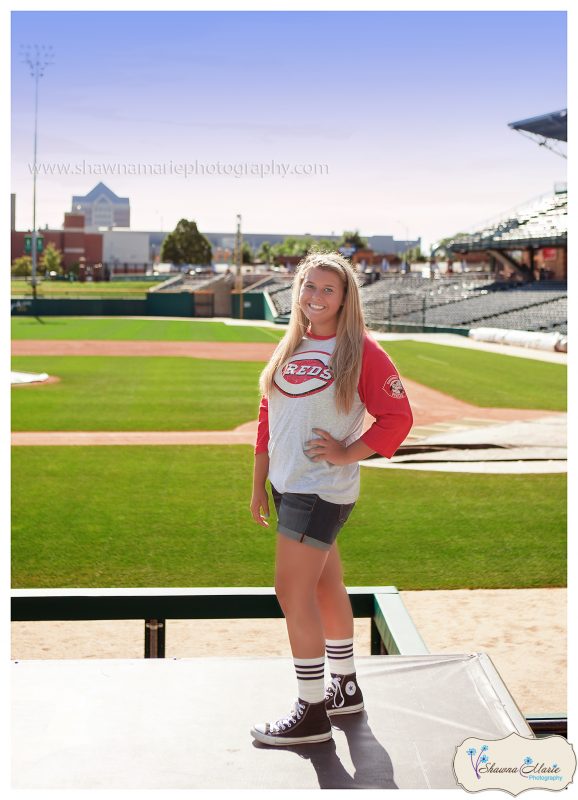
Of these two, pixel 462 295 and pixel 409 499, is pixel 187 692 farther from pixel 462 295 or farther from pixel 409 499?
pixel 462 295

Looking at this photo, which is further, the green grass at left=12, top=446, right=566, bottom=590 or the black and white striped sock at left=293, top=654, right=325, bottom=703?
the green grass at left=12, top=446, right=566, bottom=590

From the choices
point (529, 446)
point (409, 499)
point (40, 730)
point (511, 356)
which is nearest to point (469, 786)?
point (40, 730)

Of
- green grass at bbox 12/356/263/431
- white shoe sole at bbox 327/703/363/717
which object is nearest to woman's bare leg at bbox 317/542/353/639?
A: white shoe sole at bbox 327/703/363/717

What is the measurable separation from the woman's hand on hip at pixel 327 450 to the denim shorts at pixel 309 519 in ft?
0.46

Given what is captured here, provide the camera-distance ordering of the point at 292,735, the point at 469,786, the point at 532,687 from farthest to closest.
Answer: the point at 532,687, the point at 292,735, the point at 469,786

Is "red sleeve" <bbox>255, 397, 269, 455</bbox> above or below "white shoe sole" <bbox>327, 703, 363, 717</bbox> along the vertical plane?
above

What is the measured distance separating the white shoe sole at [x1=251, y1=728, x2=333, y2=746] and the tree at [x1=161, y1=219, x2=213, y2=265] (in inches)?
4663

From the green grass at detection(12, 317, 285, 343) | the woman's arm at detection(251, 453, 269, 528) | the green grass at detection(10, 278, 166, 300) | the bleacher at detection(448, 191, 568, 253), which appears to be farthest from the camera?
the green grass at detection(10, 278, 166, 300)

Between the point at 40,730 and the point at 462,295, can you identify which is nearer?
the point at 40,730

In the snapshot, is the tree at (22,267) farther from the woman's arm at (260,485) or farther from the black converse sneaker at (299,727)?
the black converse sneaker at (299,727)

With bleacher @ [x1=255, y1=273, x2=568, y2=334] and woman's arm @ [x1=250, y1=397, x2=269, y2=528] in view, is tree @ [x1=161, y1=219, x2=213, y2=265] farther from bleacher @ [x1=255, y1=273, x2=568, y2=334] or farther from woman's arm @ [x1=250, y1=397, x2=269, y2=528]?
woman's arm @ [x1=250, y1=397, x2=269, y2=528]

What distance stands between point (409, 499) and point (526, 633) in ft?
12.5

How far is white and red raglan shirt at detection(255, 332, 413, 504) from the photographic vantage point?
3252 mm
